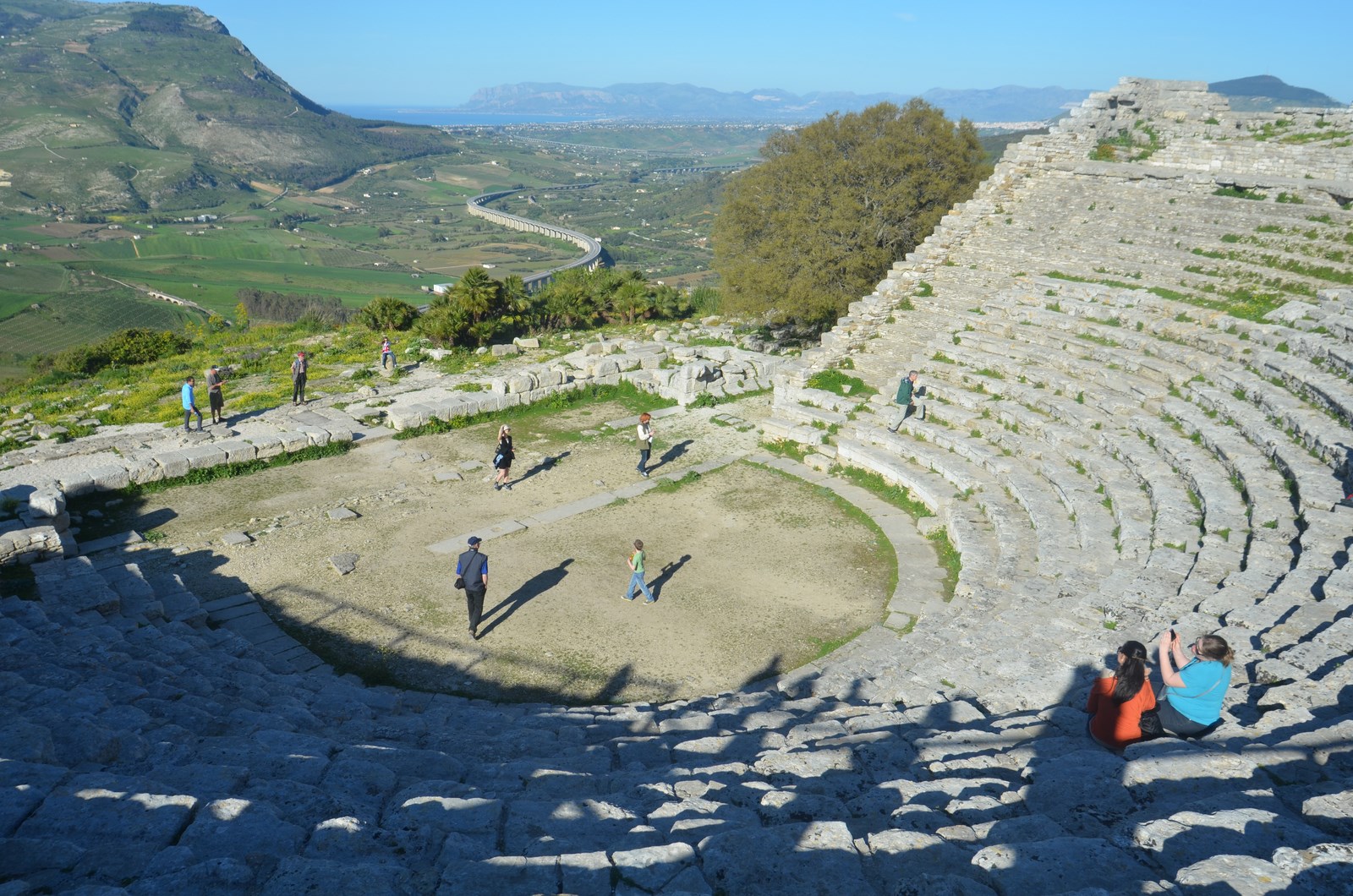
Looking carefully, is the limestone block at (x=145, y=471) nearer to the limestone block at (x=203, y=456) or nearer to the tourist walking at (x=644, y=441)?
the limestone block at (x=203, y=456)

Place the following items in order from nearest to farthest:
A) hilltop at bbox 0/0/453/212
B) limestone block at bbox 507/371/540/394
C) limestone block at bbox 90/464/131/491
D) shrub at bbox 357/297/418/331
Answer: limestone block at bbox 90/464/131/491 → limestone block at bbox 507/371/540/394 → shrub at bbox 357/297/418/331 → hilltop at bbox 0/0/453/212

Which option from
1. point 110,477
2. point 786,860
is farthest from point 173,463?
point 786,860

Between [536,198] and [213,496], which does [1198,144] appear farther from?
[536,198]

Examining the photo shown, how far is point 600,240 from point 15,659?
111204 millimetres

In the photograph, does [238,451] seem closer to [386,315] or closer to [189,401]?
[189,401]

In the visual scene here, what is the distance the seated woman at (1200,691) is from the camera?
6035mm

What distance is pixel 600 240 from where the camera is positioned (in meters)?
114

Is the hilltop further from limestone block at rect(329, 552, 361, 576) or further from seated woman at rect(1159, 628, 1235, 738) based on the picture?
seated woman at rect(1159, 628, 1235, 738)

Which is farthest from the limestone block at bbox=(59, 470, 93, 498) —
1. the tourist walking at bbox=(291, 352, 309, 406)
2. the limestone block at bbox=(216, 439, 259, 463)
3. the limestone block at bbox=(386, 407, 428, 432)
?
the limestone block at bbox=(386, 407, 428, 432)

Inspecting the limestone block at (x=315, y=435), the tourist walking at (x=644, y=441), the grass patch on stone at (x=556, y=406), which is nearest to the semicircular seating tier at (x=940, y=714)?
the tourist walking at (x=644, y=441)

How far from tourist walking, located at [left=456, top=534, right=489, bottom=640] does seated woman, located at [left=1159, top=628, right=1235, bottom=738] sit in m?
7.97

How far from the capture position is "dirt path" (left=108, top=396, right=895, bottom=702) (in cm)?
1045

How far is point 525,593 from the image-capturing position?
1212cm

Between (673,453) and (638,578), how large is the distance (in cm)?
617
